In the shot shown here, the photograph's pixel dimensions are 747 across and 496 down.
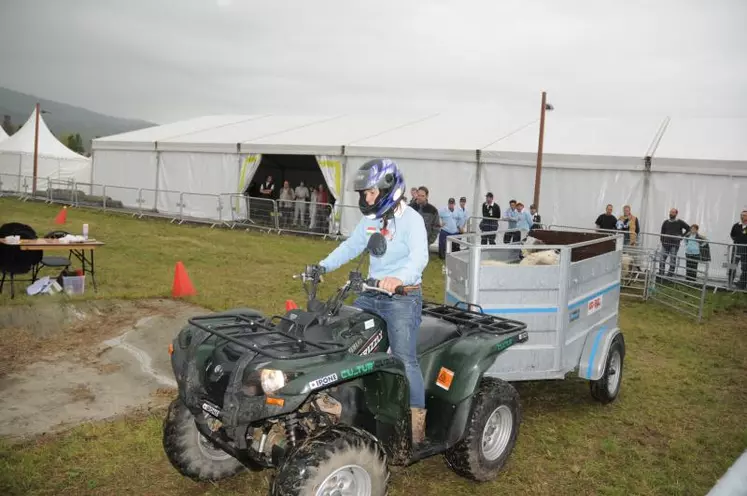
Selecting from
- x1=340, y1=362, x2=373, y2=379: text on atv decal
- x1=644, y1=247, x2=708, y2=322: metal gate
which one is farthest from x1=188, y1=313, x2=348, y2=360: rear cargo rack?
x1=644, y1=247, x2=708, y2=322: metal gate

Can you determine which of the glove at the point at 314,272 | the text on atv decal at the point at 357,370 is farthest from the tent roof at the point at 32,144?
the text on atv decal at the point at 357,370

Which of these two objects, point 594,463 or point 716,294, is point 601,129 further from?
point 594,463

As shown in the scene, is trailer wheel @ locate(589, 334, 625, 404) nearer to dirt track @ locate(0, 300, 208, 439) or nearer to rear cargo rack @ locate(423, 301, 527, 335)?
rear cargo rack @ locate(423, 301, 527, 335)

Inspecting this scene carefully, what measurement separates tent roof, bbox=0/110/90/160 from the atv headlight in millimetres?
33134

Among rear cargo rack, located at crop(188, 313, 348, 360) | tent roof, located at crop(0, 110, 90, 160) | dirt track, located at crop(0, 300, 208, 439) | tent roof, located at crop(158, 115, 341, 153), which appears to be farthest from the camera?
tent roof, located at crop(0, 110, 90, 160)

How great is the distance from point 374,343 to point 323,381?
746 millimetres

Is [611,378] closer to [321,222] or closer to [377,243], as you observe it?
[377,243]

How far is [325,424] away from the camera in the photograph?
12.1ft

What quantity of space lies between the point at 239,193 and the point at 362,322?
1841 cm

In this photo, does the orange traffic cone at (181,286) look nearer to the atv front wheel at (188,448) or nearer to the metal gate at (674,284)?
the atv front wheel at (188,448)

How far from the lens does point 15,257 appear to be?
9078mm

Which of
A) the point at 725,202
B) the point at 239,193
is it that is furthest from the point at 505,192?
the point at 239,193

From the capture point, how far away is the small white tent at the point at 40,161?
31000 mm

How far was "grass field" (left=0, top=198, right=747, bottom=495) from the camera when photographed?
4.40 m
